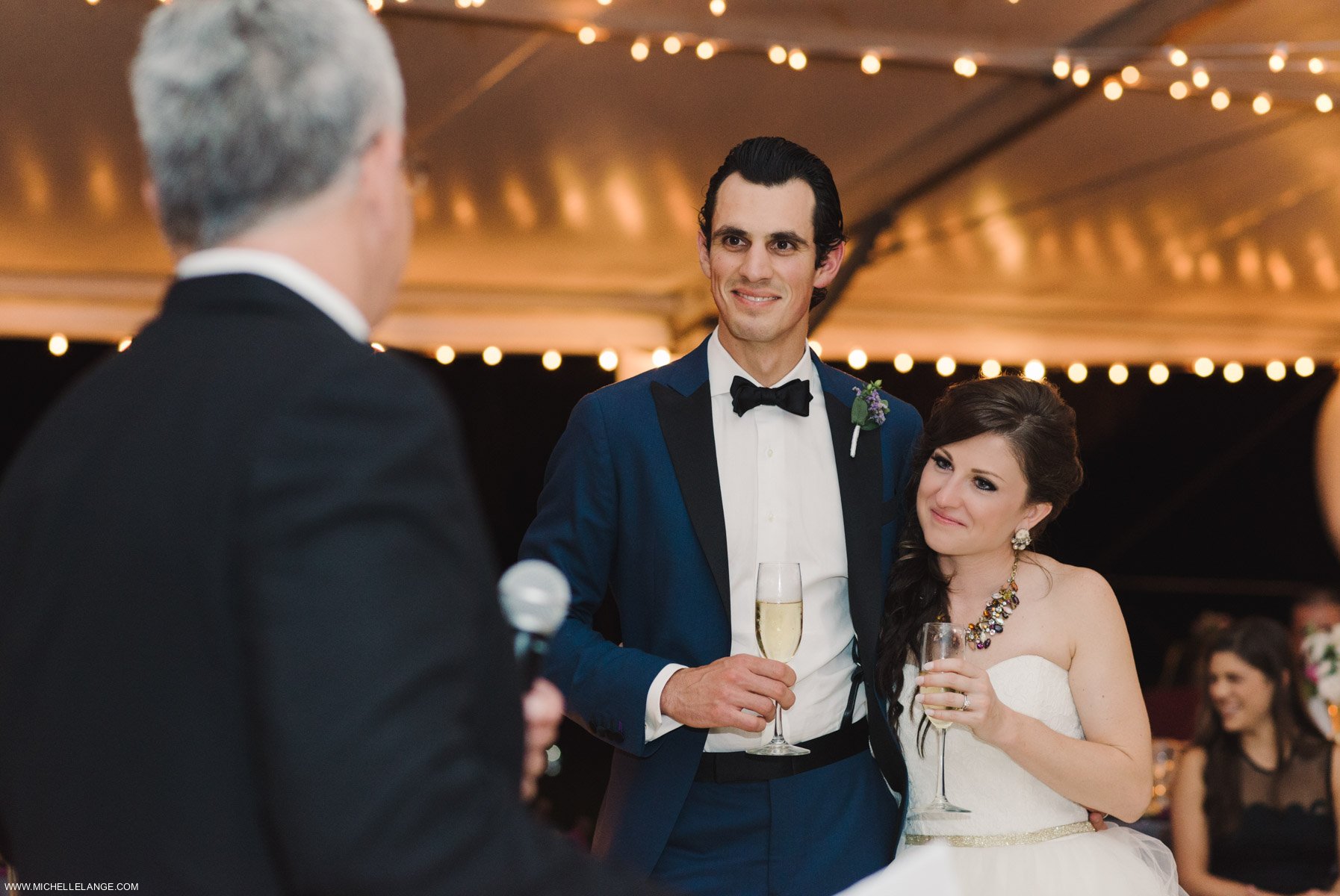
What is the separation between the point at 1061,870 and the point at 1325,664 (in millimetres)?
2793

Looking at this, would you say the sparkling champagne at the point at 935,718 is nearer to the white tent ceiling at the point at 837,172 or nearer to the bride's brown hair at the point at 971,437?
the bride's brown hair at the point at 971,437

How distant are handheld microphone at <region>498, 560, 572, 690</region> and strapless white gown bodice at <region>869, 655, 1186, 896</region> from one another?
150cm

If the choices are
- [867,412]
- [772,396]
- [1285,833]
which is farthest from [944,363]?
[772,396]

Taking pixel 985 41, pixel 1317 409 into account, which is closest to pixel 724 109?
pixel 985 41

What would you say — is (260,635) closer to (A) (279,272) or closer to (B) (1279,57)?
(A) (279,272)

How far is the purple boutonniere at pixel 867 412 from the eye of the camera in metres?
2.70

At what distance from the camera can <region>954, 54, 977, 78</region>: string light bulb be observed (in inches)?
187

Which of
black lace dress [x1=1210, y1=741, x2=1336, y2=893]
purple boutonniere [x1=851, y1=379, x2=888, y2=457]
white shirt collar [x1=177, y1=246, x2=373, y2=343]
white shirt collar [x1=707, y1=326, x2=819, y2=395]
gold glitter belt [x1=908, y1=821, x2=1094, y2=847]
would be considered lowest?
→ black lace dress [x1=1210, y1=741, x2=1336, y2=893]

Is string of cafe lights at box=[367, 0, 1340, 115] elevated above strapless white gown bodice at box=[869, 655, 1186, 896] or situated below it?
above

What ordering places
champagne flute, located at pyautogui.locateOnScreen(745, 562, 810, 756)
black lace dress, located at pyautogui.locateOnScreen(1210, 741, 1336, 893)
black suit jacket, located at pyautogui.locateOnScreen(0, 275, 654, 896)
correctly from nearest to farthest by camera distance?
black suit jacket, located at pyautogui.locateOnScreen(0, 275, 654, 896) → champagne flute, located at pyautogui.locateOnScreen(745, 562, 810, 756) → black lace dress, located at pyautogui.locateOnScreen(1210, 741, 1336, 893)

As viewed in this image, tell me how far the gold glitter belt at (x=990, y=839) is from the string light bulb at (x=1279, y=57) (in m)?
3.40

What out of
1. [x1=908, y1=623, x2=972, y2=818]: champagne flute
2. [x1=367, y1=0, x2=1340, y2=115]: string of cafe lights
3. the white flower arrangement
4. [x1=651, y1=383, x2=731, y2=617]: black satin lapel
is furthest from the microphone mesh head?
the white flower arrangement

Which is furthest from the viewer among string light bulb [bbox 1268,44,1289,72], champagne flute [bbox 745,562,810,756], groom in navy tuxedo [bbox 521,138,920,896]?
string light bulb [bbox 1268,44,1289,72]

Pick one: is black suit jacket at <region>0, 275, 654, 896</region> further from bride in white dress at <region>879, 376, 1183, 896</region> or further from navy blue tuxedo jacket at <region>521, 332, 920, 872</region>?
bride in white dress at <region>879, 376, 1183, 896</region>
